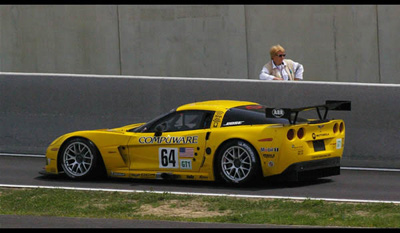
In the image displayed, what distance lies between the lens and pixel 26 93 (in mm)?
16938

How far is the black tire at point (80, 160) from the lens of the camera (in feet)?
45.3

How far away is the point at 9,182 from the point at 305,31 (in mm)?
9183

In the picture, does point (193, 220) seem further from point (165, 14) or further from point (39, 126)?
point (165, 14)

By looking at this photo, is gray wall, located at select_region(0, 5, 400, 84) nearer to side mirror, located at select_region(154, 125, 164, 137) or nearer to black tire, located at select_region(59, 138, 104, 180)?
black tire, located at select_region(59, 138, 104, 180)

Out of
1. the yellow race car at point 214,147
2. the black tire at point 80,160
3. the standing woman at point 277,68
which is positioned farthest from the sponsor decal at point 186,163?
the standing woman at point 277,68

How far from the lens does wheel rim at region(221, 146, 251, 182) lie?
12812mm

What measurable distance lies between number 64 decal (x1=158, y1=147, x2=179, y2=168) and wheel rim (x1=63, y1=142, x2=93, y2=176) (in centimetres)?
113

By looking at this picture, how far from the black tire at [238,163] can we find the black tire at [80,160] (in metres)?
1.97

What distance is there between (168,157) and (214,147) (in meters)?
0.79

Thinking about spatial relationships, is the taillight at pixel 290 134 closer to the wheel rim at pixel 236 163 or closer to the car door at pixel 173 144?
the wheel rim at pixel 236 163

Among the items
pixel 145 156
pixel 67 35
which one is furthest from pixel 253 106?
pixel 67 35

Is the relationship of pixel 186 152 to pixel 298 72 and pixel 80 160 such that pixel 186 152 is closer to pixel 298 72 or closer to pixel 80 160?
pixel 80 160

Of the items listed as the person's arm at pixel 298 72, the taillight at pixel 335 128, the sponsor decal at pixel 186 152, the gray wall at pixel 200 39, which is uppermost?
the gray wall at pixel 200 39

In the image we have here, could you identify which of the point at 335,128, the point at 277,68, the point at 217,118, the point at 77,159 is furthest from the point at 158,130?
the point at 277,68
